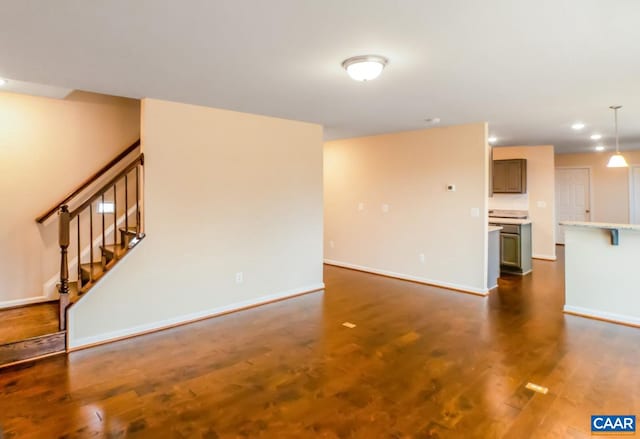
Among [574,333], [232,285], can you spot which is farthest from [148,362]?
[574,333]

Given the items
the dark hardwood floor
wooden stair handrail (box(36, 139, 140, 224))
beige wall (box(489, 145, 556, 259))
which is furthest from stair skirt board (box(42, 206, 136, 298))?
beige wall (box(489, 145, 556, 259))

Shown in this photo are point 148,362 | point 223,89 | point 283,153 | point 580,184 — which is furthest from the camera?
point 580,184

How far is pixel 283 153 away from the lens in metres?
4.90

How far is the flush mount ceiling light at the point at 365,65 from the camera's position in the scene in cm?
264

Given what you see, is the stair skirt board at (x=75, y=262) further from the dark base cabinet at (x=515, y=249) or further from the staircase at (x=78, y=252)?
the dark base cabinet at (x=515, y=249)

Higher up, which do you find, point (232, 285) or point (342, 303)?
point (232, 285)

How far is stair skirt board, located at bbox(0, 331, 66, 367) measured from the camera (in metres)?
2.96

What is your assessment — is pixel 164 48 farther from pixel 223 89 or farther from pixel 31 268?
pixel 31 268

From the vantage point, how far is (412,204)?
19.2ft

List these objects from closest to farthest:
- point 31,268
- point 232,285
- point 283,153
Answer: point 31,268, point 232,285, point 283,153

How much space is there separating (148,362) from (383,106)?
11.1 feet

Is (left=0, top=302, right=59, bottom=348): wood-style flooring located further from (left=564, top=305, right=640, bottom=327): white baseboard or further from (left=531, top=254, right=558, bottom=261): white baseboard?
(left=531, top=254, right=558, bottom=261): white baseboard

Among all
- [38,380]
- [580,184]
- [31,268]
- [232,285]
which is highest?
[580,184]

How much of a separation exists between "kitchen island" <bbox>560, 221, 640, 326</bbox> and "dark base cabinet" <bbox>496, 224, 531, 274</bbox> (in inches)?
81.3
